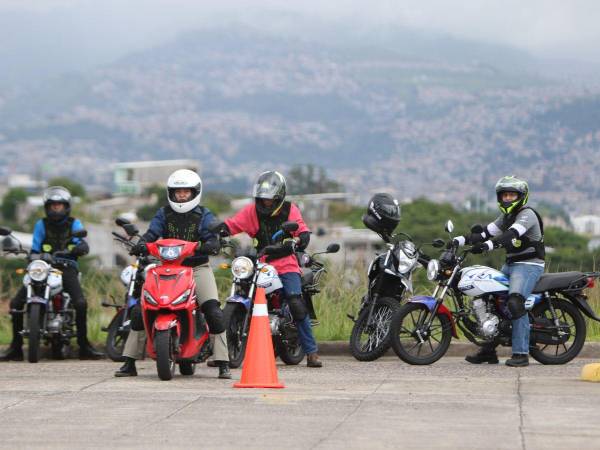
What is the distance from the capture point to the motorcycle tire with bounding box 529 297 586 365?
1458 centimetres

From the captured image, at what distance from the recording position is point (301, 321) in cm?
1452

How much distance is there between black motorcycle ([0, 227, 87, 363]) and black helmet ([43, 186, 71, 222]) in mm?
252

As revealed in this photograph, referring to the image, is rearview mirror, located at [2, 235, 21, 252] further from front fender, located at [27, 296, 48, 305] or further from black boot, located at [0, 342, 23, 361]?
black boot, located at [0, 342, 23, 361]

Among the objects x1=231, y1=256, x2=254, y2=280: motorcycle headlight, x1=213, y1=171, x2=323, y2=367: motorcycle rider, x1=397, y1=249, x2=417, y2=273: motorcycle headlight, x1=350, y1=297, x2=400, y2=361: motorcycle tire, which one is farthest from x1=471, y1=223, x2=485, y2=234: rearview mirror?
x1=231, y1=256, x2=254, y2=280: motorcycle headlight

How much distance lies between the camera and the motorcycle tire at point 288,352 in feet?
Result: 47.8

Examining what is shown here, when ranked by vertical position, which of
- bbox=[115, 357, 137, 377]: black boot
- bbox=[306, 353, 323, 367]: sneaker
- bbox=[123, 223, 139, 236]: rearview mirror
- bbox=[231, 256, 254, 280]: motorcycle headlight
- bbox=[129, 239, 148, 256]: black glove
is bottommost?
bbox=[306, 353, 323, 367]: sneaker

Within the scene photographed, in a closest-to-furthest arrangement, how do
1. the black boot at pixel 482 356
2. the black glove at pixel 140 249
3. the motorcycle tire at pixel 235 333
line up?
the black glove at pixel 140 249
the motorcycle tire at pixel 235 333
the black boot at pixel 482 356

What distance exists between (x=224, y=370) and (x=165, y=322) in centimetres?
80

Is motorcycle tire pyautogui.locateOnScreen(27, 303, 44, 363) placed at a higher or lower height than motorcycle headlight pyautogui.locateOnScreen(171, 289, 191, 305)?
lower

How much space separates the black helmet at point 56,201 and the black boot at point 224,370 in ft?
12.0

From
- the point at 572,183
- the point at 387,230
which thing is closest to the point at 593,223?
the point at 572,183

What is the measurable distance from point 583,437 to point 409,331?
5122mm

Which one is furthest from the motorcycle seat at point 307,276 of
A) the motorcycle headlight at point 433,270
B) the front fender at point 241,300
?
the motorcycle headlight at point 433,270

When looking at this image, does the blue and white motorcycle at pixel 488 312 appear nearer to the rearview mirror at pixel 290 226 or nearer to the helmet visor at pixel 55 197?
the rearview mirror at pixel 290 226
